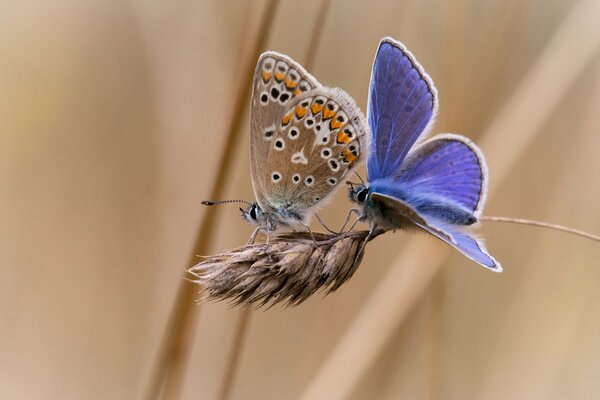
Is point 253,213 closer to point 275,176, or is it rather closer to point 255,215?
point 255,215

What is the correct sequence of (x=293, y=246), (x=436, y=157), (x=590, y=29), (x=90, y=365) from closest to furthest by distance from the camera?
1. (x=293, y=246)
2. (x=436, y=157)
3. (x=590, y=29)
4. (x=90, y=365)

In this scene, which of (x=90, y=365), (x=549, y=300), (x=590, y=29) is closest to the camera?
(x=590, y=29)

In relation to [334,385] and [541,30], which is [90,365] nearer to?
[334,385]

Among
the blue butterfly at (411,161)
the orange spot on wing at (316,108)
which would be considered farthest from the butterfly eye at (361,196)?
the orange spot on wing at (316,108)

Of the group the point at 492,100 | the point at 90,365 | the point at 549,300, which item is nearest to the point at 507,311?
the point at 549,300

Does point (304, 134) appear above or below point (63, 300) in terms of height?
above

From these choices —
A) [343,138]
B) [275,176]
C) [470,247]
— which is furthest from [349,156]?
[470,247]

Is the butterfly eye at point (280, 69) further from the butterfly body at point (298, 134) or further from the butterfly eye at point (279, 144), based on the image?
the butterfly eye at point (279, 144)
